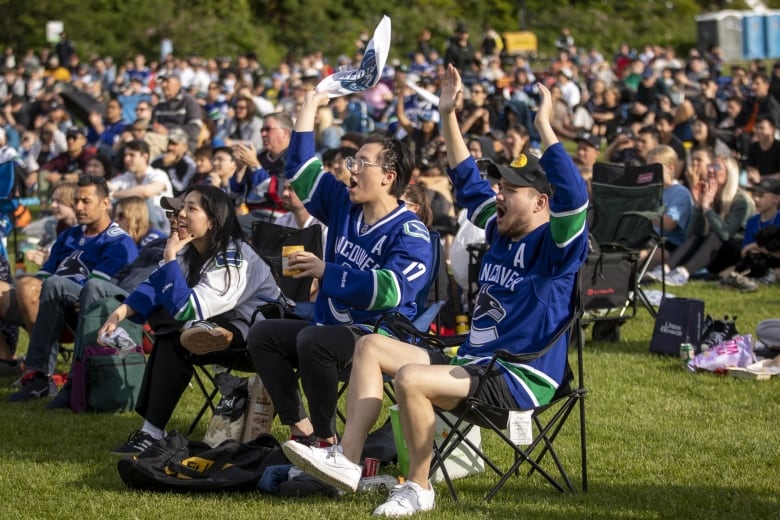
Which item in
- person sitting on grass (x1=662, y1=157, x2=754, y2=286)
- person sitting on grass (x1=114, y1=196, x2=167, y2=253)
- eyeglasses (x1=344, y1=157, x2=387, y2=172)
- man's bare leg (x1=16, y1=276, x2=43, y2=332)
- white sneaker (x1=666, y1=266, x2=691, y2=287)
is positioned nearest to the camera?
eyeglasses (x1=344, y1=157, x2=387, y2=172)

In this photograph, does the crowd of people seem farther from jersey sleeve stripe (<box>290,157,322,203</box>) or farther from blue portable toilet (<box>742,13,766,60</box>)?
blue portable toilet (<box>742,13,766,60</box>)

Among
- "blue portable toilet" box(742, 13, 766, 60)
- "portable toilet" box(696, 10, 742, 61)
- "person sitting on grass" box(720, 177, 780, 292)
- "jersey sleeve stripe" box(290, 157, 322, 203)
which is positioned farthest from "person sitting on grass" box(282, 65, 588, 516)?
"blue portable toilet" box(742, 13, 766, 60)

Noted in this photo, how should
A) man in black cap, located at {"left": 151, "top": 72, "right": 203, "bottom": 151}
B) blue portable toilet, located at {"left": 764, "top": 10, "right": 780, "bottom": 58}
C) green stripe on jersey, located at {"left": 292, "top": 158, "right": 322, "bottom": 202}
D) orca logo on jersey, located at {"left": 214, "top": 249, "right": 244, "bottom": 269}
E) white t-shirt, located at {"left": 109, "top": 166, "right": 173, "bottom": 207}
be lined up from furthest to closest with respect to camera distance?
blue portable toilet, located at {"left": 764, "top": 10, "right": 780, "bottom": 58} → man in black cap, located at {"left": 151, "top": 72, "right": 203, "bottom": 151} → white t-shirt, located at {"left": 109, "top": 166, "right": 173, "bottom": 207} → orca logo on jersey, located at {"left": 214, "top": 249, "right": 244, "bottom": 269} → green stripe on jersey, located at {"left": 292, "top": 158, "right": 322, "bottom": 202}

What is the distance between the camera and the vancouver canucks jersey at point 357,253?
5035 mm

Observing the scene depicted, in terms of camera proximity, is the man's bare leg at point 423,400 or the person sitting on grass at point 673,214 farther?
the person sitting on grass at point 673,214

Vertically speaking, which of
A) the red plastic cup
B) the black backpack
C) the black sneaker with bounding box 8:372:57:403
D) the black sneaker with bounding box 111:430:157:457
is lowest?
the black sneaker with bounding box 8:372:57:403

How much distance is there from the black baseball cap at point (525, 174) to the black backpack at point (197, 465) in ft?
5.18

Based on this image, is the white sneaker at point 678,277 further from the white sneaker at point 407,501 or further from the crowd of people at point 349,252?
the white sneaker at point 407,501

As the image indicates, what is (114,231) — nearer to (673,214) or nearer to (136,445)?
(136,445)

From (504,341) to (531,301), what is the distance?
0.20 metres

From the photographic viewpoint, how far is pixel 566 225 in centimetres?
456

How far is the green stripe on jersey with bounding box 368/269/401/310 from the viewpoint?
504 centimetres

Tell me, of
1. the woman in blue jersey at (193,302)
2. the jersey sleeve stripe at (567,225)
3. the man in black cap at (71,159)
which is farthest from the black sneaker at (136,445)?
the man in black cap at (71,159)

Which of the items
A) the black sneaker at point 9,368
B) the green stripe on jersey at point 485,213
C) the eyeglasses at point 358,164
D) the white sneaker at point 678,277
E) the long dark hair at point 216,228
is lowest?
the white sneaker at point 678,277
